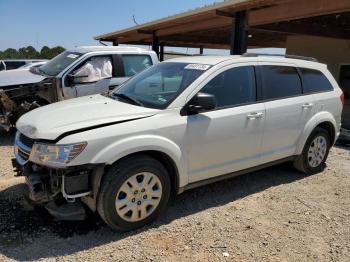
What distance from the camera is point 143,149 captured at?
3719 mm

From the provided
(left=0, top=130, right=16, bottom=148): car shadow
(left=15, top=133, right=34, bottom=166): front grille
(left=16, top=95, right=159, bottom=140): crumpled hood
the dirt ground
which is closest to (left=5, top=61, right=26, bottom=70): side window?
(left=0, top=130, right=16, bottom=148): car shadow

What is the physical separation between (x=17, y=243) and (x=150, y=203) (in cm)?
132

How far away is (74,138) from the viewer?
3443mm

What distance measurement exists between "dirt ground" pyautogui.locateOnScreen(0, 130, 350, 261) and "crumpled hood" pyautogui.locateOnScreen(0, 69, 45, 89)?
2886mm

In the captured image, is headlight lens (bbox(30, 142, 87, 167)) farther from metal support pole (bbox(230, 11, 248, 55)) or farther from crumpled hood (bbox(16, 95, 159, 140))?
metal support pole (bbox(230, 11, 248, 55))

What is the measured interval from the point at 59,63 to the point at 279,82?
511 centimetres

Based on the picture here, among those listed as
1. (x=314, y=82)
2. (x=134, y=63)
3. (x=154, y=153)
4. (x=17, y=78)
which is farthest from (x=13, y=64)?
(x=154, y=153)

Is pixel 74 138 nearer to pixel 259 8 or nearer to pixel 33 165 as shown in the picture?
pixel 33 165

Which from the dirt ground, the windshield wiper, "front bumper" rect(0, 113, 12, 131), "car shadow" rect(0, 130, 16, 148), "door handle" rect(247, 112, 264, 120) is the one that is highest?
the windshield wiper

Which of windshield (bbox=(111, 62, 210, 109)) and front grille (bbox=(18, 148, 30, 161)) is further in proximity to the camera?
windshield (bbox=(111, 62, 210, 109))

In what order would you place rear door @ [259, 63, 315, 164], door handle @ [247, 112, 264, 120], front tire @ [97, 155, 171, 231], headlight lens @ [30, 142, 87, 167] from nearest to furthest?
headlight lens @ [30, 142, 87, 167]
front tire @ [97, 155, 171, 231]
door handle @ [247, 112, 264, 120]
rear door @ [259, 63, 315, 164]

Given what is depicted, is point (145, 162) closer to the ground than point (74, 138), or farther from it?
closer to the ground

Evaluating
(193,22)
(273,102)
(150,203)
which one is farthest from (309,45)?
(150,203)

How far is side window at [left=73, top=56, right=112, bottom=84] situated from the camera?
25.4 feet
